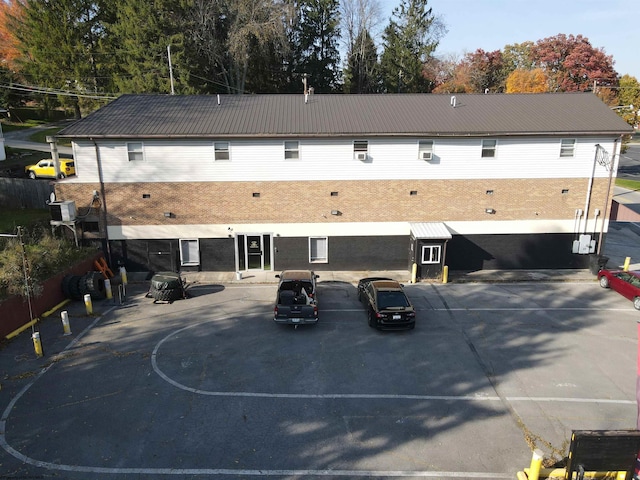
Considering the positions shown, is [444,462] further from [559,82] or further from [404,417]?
[559,82]

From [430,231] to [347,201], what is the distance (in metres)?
4.77

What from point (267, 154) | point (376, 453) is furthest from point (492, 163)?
point (376, 453)

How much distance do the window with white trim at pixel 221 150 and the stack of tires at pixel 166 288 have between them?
22.7ft

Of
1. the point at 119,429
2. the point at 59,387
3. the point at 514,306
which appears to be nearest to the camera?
the point at 119,429

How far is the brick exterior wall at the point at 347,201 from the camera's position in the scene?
23.2 m

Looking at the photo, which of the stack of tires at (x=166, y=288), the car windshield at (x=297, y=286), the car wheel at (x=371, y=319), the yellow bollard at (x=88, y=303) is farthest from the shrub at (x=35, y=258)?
the car wheel at (x=371, y=319)

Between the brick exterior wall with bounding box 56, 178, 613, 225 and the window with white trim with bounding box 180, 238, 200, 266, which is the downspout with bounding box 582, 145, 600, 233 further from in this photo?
the window with white trim with bounding box 180, 238, 200, 266

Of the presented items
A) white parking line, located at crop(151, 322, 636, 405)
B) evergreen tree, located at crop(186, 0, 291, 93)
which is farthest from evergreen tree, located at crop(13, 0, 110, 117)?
white parking line, located at crop(151, 322, 636, 405)

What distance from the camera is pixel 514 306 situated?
65.0 ft

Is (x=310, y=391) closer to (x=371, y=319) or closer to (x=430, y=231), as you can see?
(x=371, y=319)

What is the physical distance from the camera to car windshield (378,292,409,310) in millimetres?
17125

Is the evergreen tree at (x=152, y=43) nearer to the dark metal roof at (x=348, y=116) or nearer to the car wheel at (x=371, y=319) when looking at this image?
the dark metal roof at (x=348, y=116)

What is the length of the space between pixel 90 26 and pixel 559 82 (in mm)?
61133

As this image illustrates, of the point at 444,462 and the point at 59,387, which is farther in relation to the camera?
the point at 59,387
